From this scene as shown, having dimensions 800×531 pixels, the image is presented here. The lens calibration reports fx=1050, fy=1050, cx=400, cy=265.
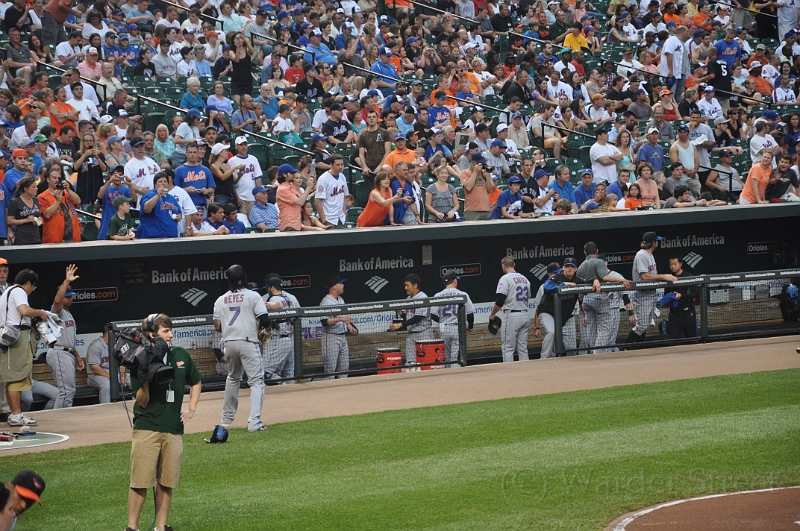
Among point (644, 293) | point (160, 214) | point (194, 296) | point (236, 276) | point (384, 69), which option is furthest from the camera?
point (384, 69)

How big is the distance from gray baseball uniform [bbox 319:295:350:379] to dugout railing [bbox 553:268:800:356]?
133 inches

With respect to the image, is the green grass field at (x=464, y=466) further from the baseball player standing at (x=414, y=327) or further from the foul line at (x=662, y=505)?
the baseball player standing at (x=414, y=327)

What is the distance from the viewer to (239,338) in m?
11.2

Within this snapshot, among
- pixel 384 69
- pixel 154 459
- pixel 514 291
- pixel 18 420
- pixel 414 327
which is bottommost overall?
pixel 18 420

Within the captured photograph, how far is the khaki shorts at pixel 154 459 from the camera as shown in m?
7.70

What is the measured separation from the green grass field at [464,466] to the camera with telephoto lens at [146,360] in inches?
48.0

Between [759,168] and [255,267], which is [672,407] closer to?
[255,267]

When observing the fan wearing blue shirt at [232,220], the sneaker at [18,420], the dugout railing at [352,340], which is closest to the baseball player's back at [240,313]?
the sneaker at [18,420]

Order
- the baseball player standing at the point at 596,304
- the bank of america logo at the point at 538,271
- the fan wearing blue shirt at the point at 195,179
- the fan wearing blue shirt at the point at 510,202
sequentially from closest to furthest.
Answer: the fan wearing blue shirt at the point at 195,179 → the baseball player standing at the point at 596,304 → the fan wearing blue shirt at the point at 510,202 → the bank of america logo at the point at 538,271

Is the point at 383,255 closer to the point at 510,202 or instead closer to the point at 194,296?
the point at 510,202

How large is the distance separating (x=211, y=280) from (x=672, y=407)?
7.01 metres

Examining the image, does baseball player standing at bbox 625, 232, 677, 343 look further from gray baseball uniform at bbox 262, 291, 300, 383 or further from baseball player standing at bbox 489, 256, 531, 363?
gray baseball uniform at bbox 262, 291, 300, 383

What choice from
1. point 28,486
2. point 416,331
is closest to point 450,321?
point 416,331

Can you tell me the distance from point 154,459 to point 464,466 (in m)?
3.06
